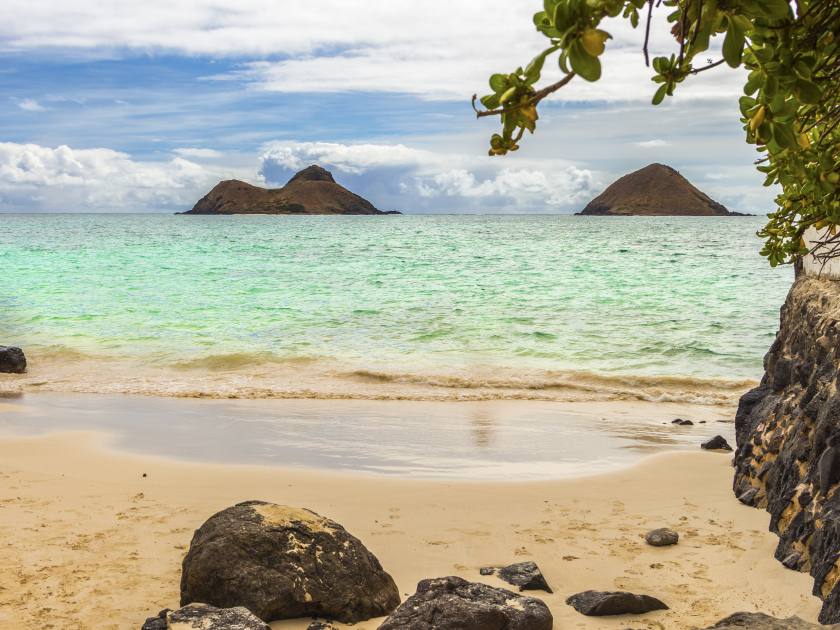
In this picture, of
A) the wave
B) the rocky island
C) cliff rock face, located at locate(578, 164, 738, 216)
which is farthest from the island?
the wave

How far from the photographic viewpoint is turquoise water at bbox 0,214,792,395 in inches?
607

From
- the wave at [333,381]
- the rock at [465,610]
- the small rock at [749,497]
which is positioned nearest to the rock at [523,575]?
the rock at [465,610]

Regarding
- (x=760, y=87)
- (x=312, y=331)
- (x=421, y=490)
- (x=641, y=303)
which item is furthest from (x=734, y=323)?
(x=760, y=87)

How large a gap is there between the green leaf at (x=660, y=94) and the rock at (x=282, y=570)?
3.81 metres

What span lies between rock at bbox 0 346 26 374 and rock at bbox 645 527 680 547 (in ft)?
40.6

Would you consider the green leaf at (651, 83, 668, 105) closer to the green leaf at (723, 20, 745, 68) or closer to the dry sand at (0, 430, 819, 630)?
the green leaf at (723, 20, 745, 68)

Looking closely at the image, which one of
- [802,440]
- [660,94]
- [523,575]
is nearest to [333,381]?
[523,575]

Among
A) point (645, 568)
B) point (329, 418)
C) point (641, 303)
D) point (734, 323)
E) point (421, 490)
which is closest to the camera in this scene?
point (645, 568)

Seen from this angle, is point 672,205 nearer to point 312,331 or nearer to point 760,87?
point 312,331

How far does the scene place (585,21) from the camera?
1.62 meters

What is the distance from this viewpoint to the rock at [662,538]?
20.6ft

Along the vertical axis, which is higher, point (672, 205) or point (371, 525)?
point (672, 205)

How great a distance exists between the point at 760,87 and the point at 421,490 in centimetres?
618

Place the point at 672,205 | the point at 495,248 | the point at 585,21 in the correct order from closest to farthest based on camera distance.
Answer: the point at 585,21 → the point at 495,248 → the point at 672,205
